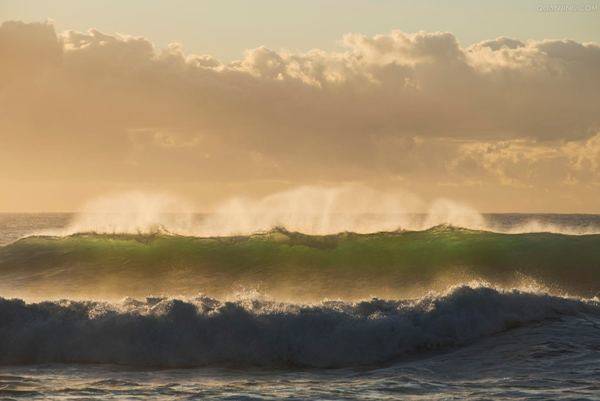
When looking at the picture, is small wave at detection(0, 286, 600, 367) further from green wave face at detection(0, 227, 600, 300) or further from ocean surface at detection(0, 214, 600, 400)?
green wave face at detection(0, 227, 600, 300)

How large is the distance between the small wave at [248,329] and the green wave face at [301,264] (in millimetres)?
8774

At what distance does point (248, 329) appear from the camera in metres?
17.4

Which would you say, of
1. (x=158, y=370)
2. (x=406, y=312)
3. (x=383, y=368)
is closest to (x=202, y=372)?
(x=158, y=370)

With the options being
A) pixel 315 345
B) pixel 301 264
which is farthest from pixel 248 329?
pixel 301 264

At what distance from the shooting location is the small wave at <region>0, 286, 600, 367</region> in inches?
659

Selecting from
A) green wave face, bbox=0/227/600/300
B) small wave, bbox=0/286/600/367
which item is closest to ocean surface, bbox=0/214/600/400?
small wave, bbox=0/286/600/367

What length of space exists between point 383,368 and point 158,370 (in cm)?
447

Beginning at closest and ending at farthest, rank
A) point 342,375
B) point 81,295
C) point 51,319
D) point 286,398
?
point 286,398 → point 342,375 → point 51,319 → point 81,295

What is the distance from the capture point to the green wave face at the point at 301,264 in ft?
92.7

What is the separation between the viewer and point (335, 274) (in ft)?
96.8

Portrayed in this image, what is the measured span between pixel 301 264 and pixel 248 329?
13.2 meters

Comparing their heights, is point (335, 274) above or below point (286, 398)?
above

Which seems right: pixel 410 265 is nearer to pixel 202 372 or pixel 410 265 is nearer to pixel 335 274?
pixel 335 274

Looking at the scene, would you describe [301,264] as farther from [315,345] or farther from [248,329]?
[315,345]
